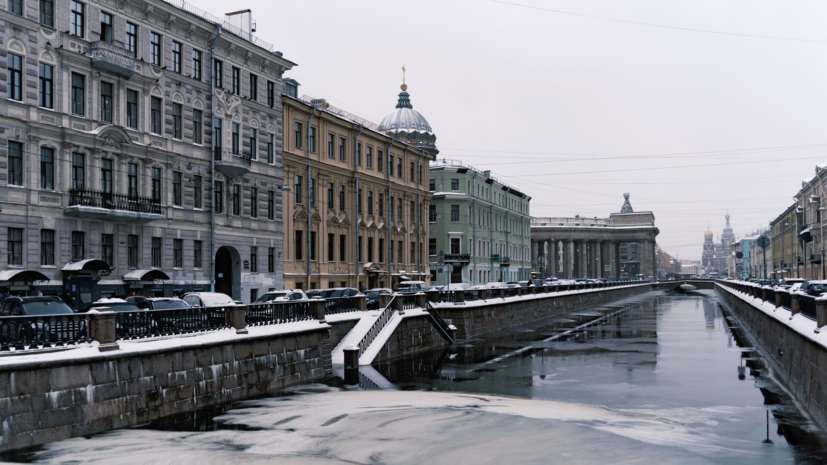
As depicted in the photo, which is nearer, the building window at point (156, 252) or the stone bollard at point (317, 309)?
the stone bollard at point (317, 309)

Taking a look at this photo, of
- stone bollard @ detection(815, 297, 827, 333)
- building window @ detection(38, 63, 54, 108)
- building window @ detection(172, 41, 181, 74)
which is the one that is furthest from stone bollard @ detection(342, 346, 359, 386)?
building window @ detection(172, 41, 181, 74)

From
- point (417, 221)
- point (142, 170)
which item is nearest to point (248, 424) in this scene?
point (142, 170)

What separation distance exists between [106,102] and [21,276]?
915 centimetres

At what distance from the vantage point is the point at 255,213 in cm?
4719

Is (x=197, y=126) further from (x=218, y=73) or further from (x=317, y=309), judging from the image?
(x=317, y=309)

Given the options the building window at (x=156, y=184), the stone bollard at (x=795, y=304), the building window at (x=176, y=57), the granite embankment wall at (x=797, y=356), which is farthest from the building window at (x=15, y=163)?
the stone bollard at (x=795, y=304)

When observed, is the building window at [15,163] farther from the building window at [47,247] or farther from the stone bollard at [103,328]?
the stone bollard at [103,328]

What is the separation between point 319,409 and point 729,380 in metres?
15.1

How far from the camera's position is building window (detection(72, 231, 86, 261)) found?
34625mm

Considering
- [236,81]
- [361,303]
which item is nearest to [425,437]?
[361,303]

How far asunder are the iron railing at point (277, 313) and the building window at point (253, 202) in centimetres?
1905

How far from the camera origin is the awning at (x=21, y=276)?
100 ft

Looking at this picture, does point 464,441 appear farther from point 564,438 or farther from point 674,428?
point 674,428

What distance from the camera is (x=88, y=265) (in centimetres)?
3359
